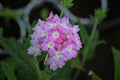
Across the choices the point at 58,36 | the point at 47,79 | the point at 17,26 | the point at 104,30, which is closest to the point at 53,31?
the point at 58,36

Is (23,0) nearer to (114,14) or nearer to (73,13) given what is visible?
(73,13)

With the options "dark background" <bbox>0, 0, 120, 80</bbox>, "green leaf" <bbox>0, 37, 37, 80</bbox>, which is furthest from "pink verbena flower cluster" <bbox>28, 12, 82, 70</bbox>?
"dark background" <bbox>0, 0, 120, 80</bbox>

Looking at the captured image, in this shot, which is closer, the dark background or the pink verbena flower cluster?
the pink verbena flower cluster

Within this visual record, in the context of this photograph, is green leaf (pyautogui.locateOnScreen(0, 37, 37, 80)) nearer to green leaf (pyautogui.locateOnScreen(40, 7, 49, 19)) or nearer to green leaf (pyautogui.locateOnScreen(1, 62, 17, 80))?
green leaf (pyautogui.locateOnScreen(1, 62, 17, 80))

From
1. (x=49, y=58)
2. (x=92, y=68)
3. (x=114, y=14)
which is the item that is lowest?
(x=92, y=68)

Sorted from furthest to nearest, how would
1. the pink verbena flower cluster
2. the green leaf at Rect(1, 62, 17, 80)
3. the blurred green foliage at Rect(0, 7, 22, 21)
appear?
the blurred green foliage at Rect(0, 7, 22, 21) < the green leaf at Rect(1, 62, 17, 80) < the pink verbena flower cluster

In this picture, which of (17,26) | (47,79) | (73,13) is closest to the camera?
(47,79)

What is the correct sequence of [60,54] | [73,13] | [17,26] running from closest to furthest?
[60,54] < [17,26] < [73,13]

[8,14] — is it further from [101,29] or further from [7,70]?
[7,70]

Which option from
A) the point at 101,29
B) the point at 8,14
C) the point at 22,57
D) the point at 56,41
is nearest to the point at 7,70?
the point at 22,57
